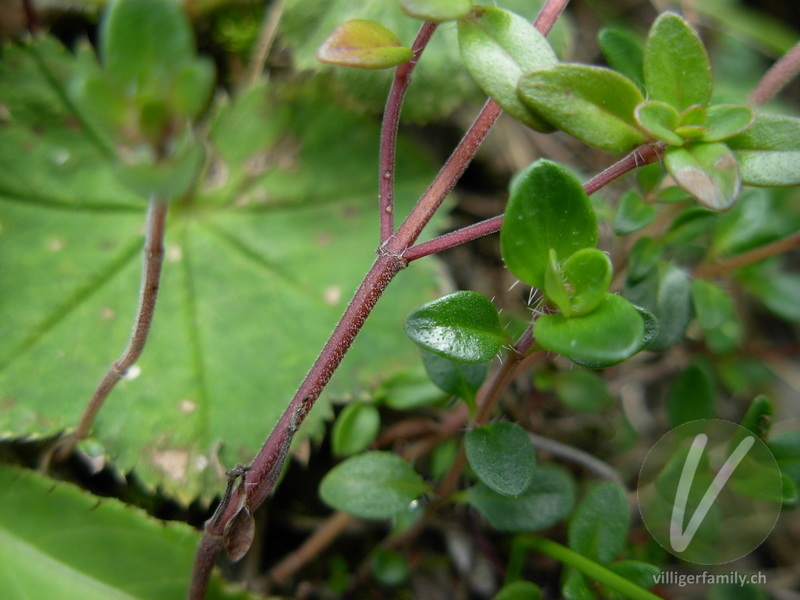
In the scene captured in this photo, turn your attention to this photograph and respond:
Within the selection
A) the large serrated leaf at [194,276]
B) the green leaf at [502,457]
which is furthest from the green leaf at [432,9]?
the large serrated leaf at [194,276]

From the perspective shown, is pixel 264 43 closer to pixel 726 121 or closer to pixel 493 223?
pixel 493 223

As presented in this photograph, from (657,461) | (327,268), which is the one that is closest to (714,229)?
(657,461)

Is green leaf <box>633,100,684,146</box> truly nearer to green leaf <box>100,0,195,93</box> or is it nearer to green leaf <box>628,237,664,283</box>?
green leaf <box>628,237,664,283</box>

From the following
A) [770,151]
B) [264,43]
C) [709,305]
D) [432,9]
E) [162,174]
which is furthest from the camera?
[264,43]

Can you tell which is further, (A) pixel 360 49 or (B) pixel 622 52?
(B) pixel 622 52

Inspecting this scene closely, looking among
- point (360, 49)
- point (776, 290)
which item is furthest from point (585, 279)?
point (776, 290)

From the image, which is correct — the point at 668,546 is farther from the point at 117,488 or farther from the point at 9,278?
the point at 9,278

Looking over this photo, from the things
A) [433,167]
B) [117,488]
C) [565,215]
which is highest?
[565,215]
